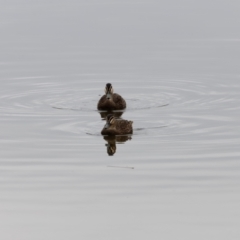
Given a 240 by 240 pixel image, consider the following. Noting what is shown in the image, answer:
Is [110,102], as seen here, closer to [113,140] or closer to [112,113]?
[112,113]

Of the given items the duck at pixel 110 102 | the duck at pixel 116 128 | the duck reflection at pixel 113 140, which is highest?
the duck at pixel 110 102

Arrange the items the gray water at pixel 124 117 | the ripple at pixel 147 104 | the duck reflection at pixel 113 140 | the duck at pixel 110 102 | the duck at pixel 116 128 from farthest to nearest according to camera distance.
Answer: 1. the duck at pixel 110 102
2. the ripple at pixel 147 104
3. the duck at pixel 116 128
4. the duck reflection at pixel 113 140
5. the gray water at pixel 124 117

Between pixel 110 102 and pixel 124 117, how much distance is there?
69cm

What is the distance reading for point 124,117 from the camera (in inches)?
750

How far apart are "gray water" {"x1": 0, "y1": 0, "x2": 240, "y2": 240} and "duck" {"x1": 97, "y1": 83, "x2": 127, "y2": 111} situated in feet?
0.61

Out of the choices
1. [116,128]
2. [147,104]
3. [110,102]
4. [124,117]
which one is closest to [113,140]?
[116,128]

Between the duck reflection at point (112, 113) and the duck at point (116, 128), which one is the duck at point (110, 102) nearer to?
the duck reflection at point (112, 113)

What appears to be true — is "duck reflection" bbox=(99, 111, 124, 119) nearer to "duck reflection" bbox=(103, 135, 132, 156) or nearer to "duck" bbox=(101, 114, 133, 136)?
"duck" bbox=(101, 114, 133, 136)

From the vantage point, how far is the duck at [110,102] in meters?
19.6

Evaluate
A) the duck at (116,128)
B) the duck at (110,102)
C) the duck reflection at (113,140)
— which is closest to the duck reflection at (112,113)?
the duck at (110,102)

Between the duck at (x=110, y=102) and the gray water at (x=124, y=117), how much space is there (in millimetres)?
185

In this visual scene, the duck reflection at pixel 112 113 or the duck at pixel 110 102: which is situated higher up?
the duck at pixel 110 102

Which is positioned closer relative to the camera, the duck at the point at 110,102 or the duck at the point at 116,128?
the duck at the point at 116,128

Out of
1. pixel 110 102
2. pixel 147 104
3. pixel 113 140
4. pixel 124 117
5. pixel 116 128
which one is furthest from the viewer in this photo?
pixel 147 104
